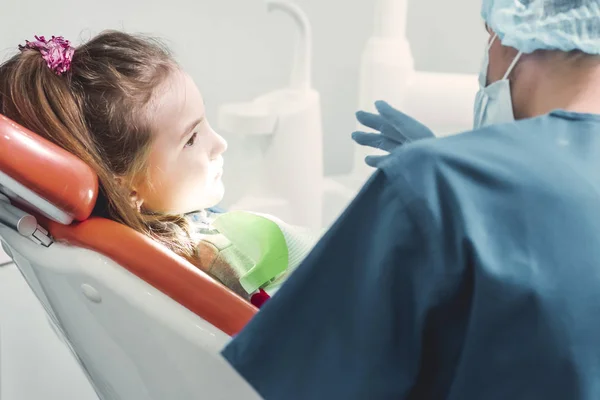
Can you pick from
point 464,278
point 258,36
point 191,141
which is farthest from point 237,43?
point 464,278

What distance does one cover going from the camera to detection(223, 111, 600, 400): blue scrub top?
591 millimetres

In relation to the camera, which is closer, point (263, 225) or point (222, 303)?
point (222, 303)

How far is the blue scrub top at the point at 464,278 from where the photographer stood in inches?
23.3

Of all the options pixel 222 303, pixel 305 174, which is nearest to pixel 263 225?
Answer: pixel 222 303

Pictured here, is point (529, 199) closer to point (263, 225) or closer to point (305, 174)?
point (263, 225)

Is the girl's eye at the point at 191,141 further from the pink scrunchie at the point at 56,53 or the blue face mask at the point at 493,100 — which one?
the blue face mask at the point at 493,100

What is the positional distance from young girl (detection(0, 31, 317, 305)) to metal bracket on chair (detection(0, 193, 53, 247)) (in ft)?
0.32

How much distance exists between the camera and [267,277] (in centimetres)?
109

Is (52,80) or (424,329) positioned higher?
(52,80)

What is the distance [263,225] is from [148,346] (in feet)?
1.25

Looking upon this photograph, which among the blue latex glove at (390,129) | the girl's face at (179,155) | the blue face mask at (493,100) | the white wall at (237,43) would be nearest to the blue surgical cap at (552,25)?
→ the blue face mask at (493,100)

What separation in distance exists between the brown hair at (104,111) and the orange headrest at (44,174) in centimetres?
9

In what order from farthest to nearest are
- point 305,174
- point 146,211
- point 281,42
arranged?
point 281,42
point 305,174
point 146,211

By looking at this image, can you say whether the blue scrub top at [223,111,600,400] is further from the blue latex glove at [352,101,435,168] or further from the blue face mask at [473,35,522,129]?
the blue latex glove at [352,101,435,168]
